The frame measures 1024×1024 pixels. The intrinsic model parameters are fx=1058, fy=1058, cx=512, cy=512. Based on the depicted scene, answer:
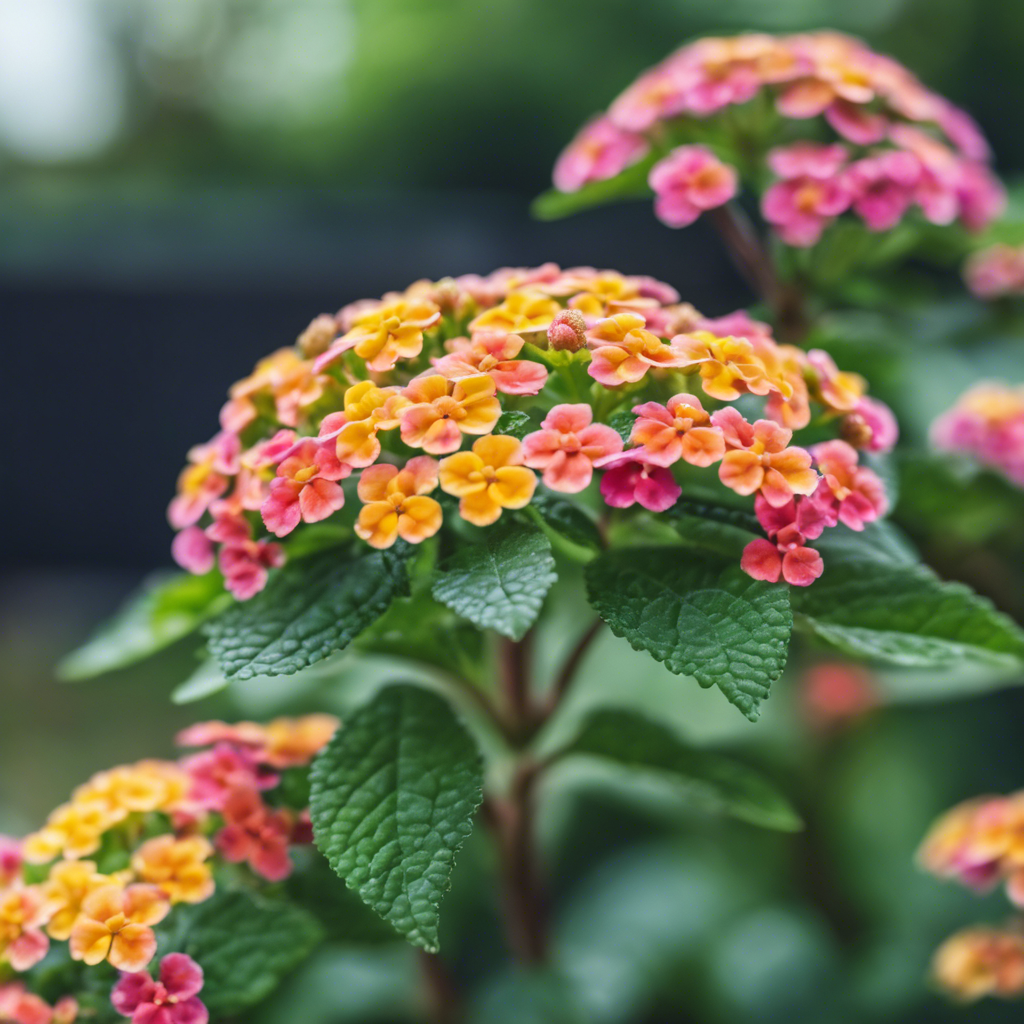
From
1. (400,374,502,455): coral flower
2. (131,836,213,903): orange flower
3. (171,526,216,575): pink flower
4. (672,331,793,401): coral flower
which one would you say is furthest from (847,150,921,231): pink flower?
(131,836,213,903): orange flower

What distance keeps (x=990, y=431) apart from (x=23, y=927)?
0.75 m

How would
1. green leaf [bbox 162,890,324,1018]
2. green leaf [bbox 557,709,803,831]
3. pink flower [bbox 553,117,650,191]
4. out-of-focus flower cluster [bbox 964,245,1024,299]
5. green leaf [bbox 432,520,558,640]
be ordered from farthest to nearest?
1. out-of-focus flower cluster [bbox 964,245,1024,299]
2. pink flower [bbox 553,117,650,191]
3. green leaf [bbox 557,709,803,831]
4. green leaf [bbox 162,890,324,1018]
5. green leaf [bbox 432,520,558,640]

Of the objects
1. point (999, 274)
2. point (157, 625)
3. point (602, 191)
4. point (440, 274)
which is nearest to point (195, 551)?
point (157, 625)

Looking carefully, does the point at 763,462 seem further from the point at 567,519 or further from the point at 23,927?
the point at 23,927

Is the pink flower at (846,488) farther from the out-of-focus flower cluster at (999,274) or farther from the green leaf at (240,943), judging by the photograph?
the out-of-focus flower cluster at (999,274)

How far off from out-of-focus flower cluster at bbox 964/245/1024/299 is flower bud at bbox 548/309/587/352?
0.62m

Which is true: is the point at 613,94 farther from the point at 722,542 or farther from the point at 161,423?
the point at 722,542

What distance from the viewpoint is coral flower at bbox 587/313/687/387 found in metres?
0.51

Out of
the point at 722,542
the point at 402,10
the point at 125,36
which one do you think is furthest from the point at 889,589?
the point at 125,36

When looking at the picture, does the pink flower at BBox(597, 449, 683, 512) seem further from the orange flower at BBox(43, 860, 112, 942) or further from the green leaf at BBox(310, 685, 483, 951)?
the orange flower at BBox(43, 860, 112, 942)

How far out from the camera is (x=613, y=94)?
2045 millimetres

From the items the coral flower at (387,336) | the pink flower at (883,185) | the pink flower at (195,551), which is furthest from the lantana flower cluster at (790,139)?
the pink flower at (195,551)

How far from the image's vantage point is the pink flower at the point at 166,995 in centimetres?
52

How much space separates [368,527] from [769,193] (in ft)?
1.44
